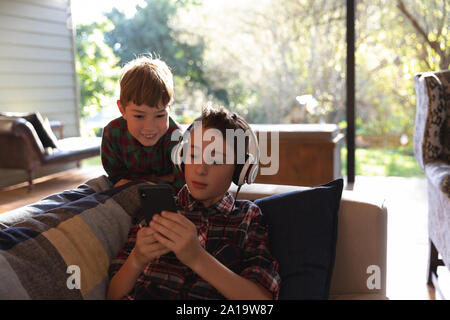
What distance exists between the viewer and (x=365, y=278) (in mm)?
1167

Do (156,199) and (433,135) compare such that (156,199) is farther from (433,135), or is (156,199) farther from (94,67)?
(94,67)

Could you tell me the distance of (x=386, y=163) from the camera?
520 centimetres

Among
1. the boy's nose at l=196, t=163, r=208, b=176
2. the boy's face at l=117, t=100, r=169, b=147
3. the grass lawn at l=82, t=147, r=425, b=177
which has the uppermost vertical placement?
the boy's face at l=117, t=100, r=169, b=147

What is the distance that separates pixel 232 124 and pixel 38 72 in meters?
5.07

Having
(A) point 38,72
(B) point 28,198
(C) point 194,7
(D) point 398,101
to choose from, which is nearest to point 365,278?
(B) point 28,198

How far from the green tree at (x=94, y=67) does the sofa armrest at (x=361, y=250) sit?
6.09m

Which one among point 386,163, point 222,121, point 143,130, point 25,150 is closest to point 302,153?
point 386,163

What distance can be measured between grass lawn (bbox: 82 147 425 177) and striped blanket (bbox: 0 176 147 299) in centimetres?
435

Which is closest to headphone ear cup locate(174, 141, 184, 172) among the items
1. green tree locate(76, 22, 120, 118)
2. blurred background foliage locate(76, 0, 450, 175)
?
blurred background foliage locate(76, 0, 450, 175)

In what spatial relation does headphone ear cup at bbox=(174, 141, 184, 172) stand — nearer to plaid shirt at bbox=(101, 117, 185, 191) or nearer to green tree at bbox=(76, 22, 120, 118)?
plaid shirt at bbox=(101, 117, 185, 191)

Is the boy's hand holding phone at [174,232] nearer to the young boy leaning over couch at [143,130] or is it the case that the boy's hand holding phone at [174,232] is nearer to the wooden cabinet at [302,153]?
the young boy leaning over couch at [143,130]

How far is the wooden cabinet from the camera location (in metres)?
3.49

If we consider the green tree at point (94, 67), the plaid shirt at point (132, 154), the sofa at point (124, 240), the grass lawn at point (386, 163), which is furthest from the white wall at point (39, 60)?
the sofa at point (124, 240)

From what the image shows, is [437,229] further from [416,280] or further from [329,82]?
[329,82]
